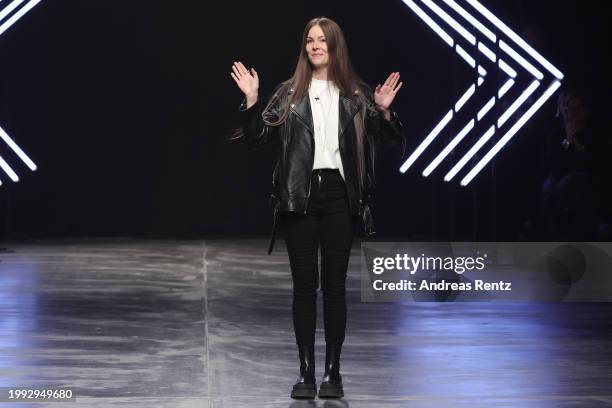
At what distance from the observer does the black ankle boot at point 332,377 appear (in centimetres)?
416

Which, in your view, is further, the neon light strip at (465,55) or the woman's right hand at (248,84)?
the neon light strip at (465,55)

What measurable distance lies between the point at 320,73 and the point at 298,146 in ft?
0.89

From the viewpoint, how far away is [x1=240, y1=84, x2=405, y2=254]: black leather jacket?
4.05 meters

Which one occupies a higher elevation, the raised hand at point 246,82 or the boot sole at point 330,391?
the raised hand at point 246,82

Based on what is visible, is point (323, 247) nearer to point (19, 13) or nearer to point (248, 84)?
point (248, 84)

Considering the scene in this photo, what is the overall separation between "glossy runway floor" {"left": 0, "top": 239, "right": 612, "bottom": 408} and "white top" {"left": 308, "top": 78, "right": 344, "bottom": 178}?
78 cm

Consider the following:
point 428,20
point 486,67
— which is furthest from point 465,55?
point 486,67

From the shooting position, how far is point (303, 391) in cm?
414

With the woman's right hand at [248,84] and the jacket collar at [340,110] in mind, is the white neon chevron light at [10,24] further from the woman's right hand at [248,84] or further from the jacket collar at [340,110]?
the jacket collar at [340,110]

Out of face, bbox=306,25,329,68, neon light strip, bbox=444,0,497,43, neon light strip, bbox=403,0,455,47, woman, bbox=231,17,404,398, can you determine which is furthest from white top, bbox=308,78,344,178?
neon light strip, bbox=403,0,455,47

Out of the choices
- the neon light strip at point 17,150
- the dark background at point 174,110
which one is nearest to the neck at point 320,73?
the neon light strip at point 17,150

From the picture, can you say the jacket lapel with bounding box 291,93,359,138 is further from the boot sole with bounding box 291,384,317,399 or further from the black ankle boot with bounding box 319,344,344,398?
the boot sole with bounding box 291,384,317,399

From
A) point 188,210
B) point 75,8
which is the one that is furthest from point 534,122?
point 75,8

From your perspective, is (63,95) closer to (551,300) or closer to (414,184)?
(414,184)
